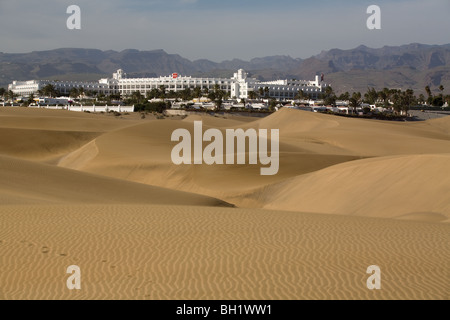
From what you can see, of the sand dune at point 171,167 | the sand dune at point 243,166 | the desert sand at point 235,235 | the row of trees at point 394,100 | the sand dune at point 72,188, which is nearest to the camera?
the desert sand at point 235,235

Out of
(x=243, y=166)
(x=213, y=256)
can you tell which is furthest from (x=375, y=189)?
(x=213, y=256)

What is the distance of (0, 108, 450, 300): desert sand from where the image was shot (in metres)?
10.3

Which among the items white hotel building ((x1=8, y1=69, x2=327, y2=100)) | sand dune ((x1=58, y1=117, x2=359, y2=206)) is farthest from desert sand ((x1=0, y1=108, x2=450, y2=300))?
white hotel building ((x1=8, y1=69, x2=327, y2=100))

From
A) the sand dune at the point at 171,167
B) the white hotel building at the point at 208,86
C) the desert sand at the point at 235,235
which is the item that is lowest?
the sand dune at the point at 171,167

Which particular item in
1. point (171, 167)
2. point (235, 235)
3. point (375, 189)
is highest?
point (235, 235)

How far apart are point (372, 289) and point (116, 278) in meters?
4.03

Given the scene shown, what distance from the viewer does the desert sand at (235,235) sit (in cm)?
1028

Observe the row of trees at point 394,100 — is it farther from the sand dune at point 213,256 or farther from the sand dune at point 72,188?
the sand dune at point 213,256

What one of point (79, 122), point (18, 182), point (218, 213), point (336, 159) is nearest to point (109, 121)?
point (79, 122)

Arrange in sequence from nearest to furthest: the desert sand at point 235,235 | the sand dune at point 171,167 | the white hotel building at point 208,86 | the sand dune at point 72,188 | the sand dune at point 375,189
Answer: the desert sand at point 235,235 → the sand dune at point 375,189 → the sand dune at point 72,188 → the sand dune at point 171,167 → the white hotel building at point 208,86

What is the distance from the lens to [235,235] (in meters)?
13.9

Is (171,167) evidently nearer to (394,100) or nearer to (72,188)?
(72,188)

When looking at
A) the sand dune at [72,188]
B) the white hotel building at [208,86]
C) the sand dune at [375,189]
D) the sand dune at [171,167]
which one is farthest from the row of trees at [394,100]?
the sand dune at [72,188]

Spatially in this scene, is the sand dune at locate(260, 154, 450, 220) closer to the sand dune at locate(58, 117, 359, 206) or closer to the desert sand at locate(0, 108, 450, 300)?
the desert sand at locate(0, 108, 450, 300)
